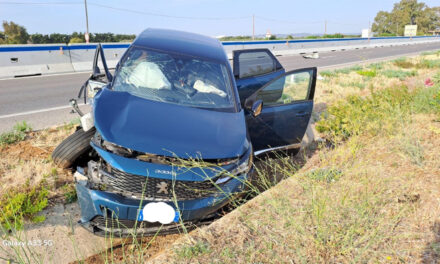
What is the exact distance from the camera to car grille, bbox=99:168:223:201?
106 inches

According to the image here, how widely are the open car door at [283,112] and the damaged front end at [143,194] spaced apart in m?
1.58

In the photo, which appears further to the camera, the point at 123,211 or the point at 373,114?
the point at 373,114

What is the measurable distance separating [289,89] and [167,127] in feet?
7.78

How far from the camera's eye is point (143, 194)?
266cm

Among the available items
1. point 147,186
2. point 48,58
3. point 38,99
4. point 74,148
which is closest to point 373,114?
point 147,186

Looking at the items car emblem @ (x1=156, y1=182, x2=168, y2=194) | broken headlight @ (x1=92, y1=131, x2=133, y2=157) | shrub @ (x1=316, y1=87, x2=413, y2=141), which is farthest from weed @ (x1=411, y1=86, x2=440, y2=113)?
broken headlight @ (x1=92, y1=131, x2=133, y2=157)

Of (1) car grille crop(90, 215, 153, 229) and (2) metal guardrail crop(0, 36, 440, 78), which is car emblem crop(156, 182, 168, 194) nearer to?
(1) car grille crop(90, 215, 153, 229)

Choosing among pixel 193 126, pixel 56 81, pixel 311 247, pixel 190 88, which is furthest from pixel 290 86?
pixel 56 81

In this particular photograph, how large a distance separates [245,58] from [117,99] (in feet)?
9.07

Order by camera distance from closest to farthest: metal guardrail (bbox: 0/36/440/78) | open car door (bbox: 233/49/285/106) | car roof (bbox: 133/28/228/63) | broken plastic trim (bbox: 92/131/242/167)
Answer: broken plastic trim (bbox: 92/131/242/167)
car roof (bbox: 133/28/228/63)
open car door (bbox: 233/49/285/106)
metal guardrail (bbox: 0/36/440/78)

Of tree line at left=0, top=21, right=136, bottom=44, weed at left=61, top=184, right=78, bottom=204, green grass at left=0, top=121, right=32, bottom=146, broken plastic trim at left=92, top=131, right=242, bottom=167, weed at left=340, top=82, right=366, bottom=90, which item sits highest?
tree line at left=0, top=21, right=136, bottom=44

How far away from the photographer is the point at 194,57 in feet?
14.4

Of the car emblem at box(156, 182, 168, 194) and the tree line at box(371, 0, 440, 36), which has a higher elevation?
the tree line at box(371, 0, 440, 36)

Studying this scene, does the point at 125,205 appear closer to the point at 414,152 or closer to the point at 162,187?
the point at 162,187
